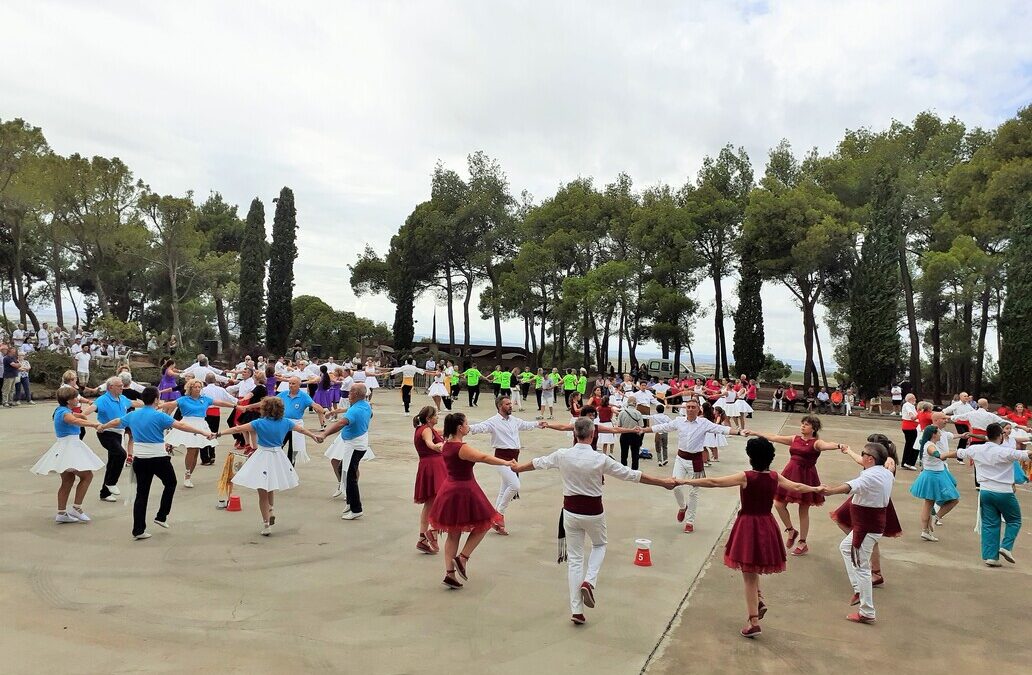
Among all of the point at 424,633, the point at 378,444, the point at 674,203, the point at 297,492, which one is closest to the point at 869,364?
the point at 674,203

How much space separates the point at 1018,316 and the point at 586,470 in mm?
28968

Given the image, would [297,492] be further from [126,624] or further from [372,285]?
[372,285]

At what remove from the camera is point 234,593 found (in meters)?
5.72

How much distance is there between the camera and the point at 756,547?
5.10 metres

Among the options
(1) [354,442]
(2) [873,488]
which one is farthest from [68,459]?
(2) [873,488]

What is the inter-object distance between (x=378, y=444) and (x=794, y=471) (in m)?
9.17

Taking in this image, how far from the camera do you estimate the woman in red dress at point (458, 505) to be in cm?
588

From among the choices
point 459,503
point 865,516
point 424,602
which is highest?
point 459,503

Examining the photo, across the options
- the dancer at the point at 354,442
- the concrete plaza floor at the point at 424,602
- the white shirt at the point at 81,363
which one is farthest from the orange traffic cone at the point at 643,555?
the white shirt at the point at 81,363

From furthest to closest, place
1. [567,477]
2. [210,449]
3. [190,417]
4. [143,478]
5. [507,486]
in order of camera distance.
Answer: [210,449] < [190,417] < [507,486] < [143,478] < [567,477]

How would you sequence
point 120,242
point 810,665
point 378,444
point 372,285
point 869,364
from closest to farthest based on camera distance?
point 810,665, point 378,444, point 869,364, point 120,242, point 372,285

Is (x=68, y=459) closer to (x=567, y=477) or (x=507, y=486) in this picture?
(x=507, y=486)

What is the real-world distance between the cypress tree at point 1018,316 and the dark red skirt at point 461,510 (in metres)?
28.4

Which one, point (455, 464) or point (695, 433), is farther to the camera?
point (695, 433)
